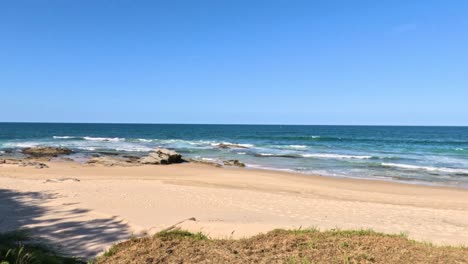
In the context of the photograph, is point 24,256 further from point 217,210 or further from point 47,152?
point 47,152

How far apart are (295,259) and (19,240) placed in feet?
15.4

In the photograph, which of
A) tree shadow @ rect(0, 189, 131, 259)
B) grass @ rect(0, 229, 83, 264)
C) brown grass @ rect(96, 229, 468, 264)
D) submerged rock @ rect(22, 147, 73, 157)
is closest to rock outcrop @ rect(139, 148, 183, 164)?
submerged rock @ rect(22, 147, 73, 157)

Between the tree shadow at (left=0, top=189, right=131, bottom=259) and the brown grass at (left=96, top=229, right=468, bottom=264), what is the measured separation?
1.46 m

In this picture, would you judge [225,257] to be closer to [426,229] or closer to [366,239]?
[366,239]

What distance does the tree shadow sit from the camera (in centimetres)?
616

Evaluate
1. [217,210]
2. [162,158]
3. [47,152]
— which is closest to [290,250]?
[217,210]

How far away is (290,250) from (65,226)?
211 inches

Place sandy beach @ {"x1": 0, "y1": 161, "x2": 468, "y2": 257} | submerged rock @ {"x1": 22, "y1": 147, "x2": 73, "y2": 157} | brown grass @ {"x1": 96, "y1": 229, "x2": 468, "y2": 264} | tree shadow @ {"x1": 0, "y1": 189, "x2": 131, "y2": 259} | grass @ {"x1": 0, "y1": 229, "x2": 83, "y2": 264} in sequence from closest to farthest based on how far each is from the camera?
1. grass @ {"x1": 0, "y1": 229, "x2": 83, "y2": 264}
2. brown grass @ {"x1": 96, "y1": 229, "x2": 468, "y2": 264}
3. tree shadow @ {"x1": 0, "y1": 189, "x2": 131, "y2": 259}
4. sandy beach @ {"x1": 0, "y1": 161, "x2": 468, "y2": 257}
5. submerged rock @ {"x1": 22, "y1": 147, "x2": 73, "y2": 157}

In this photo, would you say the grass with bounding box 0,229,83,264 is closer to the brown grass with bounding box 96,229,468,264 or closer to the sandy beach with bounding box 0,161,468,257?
the brown grass with bounding box 96,229,468,264

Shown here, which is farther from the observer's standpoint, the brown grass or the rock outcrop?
the rock outcrop

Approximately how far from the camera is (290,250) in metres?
4.53

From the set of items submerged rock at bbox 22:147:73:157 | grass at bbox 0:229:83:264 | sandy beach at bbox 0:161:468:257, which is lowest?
submerged rock at bbox 22:147:73:157

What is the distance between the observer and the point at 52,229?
23.9 ft

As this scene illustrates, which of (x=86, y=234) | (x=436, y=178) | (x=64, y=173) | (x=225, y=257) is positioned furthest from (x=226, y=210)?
(x=436, y=178)
